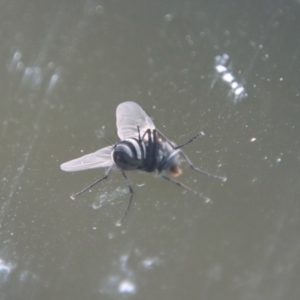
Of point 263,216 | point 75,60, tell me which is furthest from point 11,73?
point 263,216

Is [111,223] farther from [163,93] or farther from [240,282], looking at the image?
[240,282]

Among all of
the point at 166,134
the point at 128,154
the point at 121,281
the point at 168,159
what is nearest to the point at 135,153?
the point at 128,154

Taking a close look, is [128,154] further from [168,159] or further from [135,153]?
[168,159]

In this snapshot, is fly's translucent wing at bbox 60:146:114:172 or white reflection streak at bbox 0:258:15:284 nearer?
fly's translucent wing at bbox 60:146:114:172

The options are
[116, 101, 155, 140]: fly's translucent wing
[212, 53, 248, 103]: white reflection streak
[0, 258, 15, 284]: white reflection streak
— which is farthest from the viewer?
[212, 53, 248, 103]: white reflection streak

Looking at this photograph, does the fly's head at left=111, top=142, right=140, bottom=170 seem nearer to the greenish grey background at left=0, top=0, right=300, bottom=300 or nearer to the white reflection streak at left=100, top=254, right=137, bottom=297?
the greenish grey background at left=0, top=0, right=300, bottom=300

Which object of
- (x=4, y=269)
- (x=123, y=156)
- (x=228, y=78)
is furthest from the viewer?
(x=228, y=78)

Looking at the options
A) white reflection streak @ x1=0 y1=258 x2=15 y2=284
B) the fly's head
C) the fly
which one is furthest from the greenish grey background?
the fly's head
